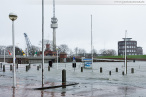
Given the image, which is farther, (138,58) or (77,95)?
(138,58)

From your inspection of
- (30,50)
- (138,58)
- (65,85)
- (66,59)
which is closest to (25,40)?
(30,50)

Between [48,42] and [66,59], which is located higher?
[48,42]

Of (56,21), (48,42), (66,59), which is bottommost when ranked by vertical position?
(66,59)

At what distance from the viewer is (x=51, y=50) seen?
519ft

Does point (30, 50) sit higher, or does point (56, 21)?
point (56, 21)

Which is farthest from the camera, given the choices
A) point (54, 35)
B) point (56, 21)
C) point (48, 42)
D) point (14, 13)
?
point (56, 21)

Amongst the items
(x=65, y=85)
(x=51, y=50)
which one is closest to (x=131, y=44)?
(x=51, y=50)

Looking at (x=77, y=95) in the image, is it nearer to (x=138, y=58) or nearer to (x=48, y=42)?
(x=138, y=58)

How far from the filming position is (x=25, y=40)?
164 meters

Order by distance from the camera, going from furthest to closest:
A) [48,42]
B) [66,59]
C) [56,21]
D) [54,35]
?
[56,21] → [54,35] → [48,42] → [66,59]

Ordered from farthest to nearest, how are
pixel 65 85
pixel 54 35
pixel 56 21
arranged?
pixel 56 21 < pixel 54 35 < pixel 65 85

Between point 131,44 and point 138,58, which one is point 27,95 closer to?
point 138,58

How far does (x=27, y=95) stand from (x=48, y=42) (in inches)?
5654

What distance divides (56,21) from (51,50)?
120 feet
